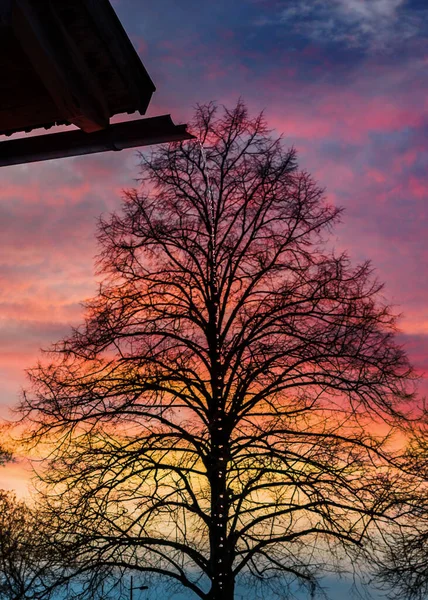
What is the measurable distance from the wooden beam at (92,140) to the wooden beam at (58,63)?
254mm

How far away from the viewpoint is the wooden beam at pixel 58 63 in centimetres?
367

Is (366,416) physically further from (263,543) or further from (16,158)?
(16,158)

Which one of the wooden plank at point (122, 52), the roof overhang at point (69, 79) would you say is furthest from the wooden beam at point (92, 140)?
the wooden plank at point (122, 52)

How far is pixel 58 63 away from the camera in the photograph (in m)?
3.95

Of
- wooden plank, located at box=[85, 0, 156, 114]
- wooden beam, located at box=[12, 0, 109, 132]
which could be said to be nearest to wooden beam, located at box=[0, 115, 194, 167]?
wooden plank, located at box=[85, 0, 156, 114]

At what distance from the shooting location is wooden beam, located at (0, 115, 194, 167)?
4652 millimetres

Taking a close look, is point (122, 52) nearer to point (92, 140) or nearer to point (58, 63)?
point (58, 63)

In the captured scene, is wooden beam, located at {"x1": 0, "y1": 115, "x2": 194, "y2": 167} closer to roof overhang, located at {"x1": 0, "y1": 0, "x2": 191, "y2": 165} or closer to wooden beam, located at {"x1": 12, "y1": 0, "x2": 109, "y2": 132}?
roof overhang, located at {"x1": 0, "y1": 0, "x2": 191, "y2": 165}

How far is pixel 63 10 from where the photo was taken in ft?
12.8

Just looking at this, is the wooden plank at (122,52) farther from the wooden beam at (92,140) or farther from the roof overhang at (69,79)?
the wooden beam at (92,140)

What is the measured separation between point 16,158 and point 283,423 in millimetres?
9212

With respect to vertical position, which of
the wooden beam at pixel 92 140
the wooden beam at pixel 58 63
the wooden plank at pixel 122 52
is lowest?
the wooden beam at pixel 58 63

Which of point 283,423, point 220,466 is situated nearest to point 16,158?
point 220,466

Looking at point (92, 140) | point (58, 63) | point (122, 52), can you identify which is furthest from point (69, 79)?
point (92, 140)
